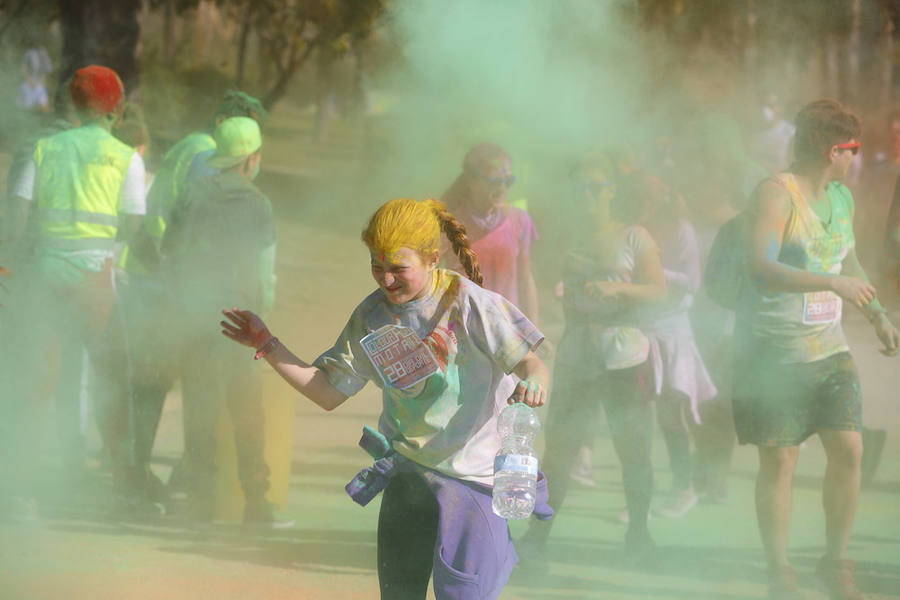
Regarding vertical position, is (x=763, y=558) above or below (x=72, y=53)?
below

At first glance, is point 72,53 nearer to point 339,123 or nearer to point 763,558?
point 763,558

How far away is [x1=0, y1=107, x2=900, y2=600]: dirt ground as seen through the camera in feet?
13.5

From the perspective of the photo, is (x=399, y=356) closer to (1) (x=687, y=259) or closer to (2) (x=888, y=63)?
(1) (x=687, y=259)

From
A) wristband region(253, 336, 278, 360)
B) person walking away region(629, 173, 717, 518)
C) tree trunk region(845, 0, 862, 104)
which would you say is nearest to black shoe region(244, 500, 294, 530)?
person walking away region(629, 173, 717, 518)

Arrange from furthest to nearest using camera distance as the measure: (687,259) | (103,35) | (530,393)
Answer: (103,35), (687,259), (530,393)

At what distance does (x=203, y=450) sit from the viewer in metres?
4.92

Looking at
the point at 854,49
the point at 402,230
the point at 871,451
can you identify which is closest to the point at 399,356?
the point at 402,230

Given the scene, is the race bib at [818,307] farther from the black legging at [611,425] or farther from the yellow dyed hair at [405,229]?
the yellow dyed hair at [405,229]

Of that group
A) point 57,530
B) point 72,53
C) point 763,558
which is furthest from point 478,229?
point 72,53

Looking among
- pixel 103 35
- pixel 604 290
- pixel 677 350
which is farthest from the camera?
pixel 103 35

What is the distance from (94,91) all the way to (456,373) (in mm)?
2488

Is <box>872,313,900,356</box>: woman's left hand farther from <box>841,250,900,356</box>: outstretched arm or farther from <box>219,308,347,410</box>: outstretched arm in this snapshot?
<box>219,308,347,410</box>: outstretched arm

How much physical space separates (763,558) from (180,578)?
215cm

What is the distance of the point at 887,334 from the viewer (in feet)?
12.8
